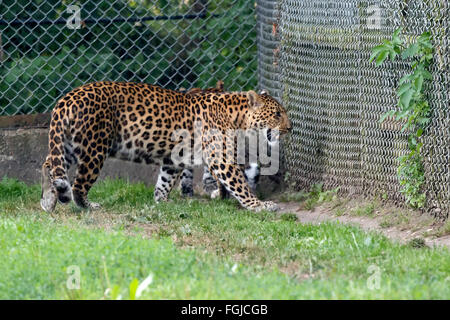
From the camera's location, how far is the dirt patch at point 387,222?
7689 millimetres

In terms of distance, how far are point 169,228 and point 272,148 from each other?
2.61m

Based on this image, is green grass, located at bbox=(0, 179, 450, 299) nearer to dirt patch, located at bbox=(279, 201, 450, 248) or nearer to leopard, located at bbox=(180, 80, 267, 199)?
dirt patch, located at bbox=(279, 201, 450, 248)

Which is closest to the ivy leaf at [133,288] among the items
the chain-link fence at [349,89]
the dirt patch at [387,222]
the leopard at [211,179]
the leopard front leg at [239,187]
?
Answer: the dirt patch at [387,222]

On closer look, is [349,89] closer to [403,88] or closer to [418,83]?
[403,88]

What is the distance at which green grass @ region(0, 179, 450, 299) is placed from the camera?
218 inches

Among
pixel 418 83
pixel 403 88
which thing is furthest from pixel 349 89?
pixel 418 83

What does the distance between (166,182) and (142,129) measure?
0.81 meters

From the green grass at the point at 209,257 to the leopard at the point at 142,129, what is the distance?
0.47m

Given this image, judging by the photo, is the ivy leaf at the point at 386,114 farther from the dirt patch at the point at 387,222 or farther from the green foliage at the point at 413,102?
the dirt patch at the point at 387,222

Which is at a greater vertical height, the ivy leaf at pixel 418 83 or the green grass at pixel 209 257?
the ivy leaf at pixel 418 83

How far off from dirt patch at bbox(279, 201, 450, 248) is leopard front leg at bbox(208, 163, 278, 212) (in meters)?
0.33
